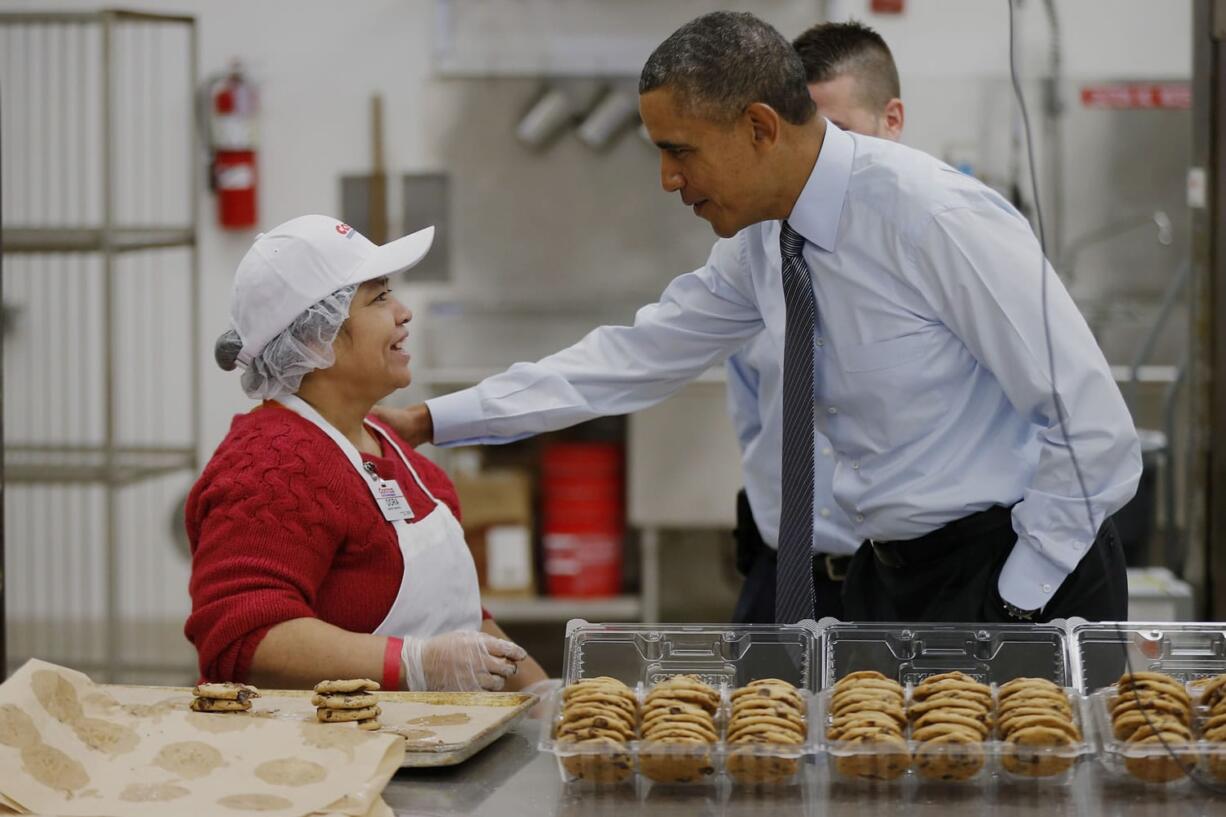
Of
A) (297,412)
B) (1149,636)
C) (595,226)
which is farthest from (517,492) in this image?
(1149,636)

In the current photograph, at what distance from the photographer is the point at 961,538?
6.97 feet

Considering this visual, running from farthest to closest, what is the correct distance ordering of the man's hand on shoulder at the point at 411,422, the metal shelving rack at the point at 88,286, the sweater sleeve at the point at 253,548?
→ the metal shelving rack at the point at 88,286, the man's hand on shoulder at the point at 411,422, the sweater sleeve at the point at 253,548

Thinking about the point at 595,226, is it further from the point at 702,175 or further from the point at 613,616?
the point at 702,175

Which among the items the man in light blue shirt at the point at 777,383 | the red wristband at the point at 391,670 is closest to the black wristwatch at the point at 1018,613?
the man in light blue shirt at the point at 777,383

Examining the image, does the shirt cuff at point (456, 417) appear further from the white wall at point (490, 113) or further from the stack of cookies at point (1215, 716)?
the white wall at point (490, 113)

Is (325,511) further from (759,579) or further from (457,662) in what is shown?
(759,579)

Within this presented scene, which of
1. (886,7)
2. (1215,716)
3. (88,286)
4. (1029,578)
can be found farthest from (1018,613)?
(88,286)

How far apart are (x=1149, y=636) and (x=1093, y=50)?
12.2 feet

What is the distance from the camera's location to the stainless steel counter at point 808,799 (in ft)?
4.92

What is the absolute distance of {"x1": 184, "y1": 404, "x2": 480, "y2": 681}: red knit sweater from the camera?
1886 mm

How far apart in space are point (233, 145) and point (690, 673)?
3643mm

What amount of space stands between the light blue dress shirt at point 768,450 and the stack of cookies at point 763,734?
871mm

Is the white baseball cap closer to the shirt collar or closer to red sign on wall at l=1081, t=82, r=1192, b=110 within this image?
the shirt collar

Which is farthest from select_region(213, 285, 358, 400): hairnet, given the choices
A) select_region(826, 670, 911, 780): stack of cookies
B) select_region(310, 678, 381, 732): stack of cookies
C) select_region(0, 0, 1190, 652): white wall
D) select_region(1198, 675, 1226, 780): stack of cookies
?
select_region(0, 0, 1190, 652): white wall
